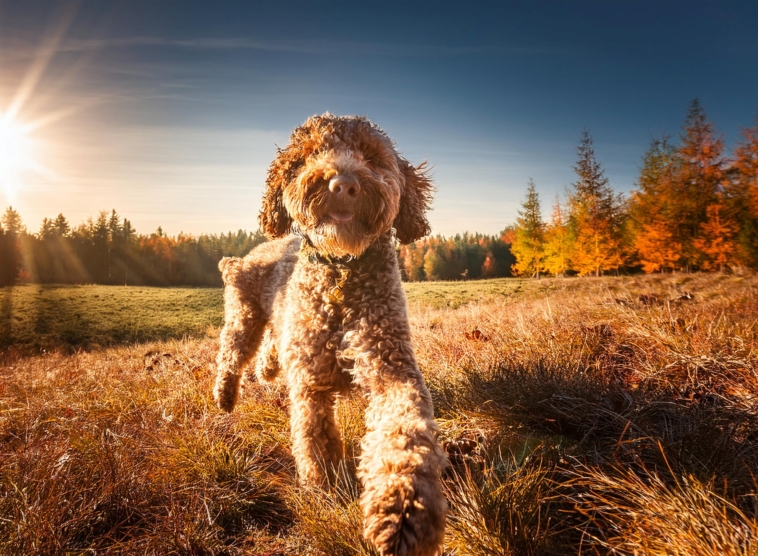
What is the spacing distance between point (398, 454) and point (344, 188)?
1.75 m

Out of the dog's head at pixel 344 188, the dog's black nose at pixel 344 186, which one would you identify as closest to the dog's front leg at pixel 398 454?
the dog's head at pixel 344 188

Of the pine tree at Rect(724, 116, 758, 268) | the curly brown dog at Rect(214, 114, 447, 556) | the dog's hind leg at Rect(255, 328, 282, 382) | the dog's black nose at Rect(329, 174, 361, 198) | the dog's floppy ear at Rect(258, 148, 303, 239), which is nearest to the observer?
the curly brown dog at Rect(214, 114, 447, 556)

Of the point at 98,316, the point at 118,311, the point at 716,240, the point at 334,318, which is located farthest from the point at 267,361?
the point at 118,311

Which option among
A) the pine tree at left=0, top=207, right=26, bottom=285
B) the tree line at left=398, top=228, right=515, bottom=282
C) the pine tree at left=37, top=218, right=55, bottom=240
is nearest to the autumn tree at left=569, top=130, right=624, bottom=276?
the tree line at left=398, top=228, right=515, bottom=282

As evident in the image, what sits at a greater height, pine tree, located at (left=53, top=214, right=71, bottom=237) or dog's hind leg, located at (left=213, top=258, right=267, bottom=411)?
pine tree, located at (left=53, top=214, right=71, bottom=237)

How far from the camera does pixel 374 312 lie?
3107mm

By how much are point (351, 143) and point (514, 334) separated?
10.2 ft

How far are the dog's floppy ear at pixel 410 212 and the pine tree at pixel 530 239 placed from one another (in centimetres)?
3831

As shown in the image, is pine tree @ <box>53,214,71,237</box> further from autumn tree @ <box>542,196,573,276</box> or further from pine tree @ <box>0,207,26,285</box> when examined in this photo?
autumn tree @ <box>542,196,573,276</box>

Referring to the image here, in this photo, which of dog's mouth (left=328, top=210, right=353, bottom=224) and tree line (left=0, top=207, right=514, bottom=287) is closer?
dog's mouth (left=328, top=210, right=353, bottom=224)

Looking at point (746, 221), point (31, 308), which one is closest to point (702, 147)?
point (746, 221)

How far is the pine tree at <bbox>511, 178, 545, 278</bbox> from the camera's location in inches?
1583

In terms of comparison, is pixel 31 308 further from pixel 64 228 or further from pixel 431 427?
pixel 64 228

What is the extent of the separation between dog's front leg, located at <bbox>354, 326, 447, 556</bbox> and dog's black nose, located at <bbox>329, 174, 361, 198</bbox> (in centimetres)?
96
